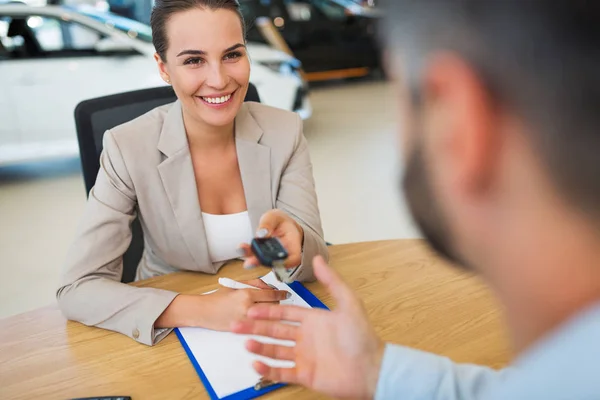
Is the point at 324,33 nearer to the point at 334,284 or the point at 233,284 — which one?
the point at 233,284

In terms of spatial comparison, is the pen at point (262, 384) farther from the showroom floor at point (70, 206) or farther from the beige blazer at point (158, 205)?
the showroom floor at point (70, 206)

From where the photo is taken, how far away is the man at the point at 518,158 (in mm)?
395

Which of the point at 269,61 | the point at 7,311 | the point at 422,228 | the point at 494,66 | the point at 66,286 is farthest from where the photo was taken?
the point at 269,61

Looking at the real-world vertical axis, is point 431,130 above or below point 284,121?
above

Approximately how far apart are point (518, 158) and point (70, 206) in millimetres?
3554

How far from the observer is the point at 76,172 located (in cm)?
429

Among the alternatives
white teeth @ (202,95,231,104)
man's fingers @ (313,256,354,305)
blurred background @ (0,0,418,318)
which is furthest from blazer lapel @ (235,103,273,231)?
blurred background @ (0,0,418,318)

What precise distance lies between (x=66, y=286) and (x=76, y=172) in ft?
11.2

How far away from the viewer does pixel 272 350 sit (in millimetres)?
767

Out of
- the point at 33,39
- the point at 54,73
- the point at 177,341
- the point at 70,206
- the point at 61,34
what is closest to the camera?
the point at 177,341

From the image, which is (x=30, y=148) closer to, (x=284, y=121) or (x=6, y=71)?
(x=6, y=71)

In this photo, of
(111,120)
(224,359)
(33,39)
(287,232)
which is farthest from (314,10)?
(224,359)

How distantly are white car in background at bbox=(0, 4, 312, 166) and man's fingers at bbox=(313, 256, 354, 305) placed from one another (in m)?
3.39

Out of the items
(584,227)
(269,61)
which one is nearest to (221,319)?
(584,227)
